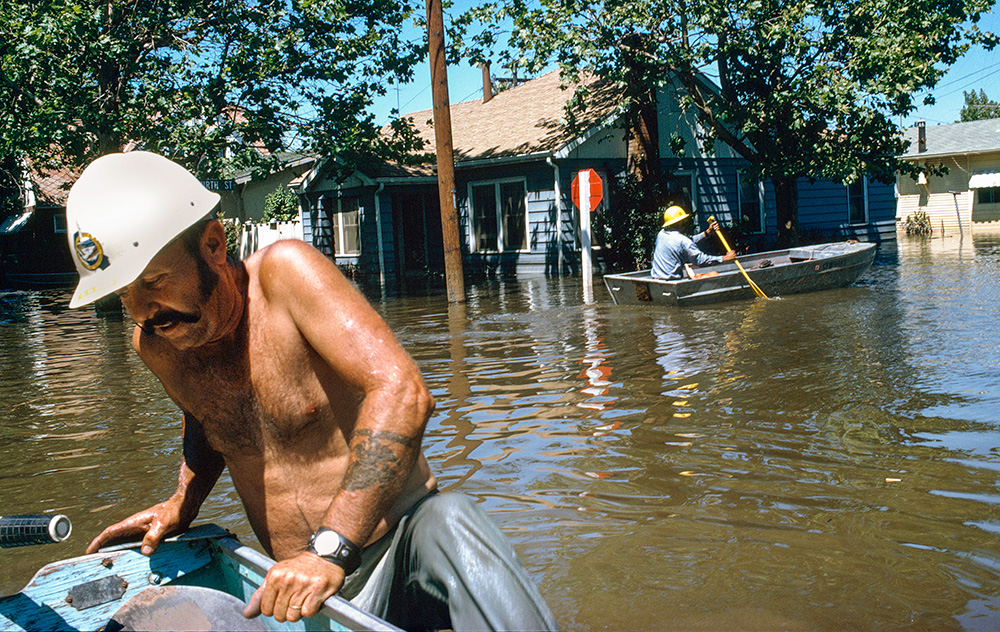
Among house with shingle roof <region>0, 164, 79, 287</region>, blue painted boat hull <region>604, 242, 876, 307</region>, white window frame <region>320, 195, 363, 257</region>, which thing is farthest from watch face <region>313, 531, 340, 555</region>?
house with shingle roof <region>0, 164, 79, 287</region>

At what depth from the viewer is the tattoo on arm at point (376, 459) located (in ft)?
6.57

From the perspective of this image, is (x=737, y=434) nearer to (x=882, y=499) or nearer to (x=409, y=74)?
(x=882, y=499)

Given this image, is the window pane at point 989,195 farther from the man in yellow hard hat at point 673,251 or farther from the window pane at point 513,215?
the man in yellow hard hat at point 673,251

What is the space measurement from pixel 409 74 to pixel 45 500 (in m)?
16.1

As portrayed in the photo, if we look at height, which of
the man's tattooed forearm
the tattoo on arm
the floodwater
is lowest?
the floodwater

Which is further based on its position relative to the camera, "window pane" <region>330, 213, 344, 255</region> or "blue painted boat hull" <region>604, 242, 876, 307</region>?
"window pane" <region>330, 213, 344, 255</region>

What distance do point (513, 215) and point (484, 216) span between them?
3.48 ft

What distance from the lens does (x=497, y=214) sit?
23438mm

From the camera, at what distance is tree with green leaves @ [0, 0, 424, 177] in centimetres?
1541

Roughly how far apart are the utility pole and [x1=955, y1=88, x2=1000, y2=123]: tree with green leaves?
320ft

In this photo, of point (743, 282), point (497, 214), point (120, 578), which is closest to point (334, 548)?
point (120, 578)

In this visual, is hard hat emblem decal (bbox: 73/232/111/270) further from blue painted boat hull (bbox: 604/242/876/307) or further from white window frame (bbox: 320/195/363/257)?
white window frame (bbox: 320/195/363/257)

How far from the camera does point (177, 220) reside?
6.71 feet

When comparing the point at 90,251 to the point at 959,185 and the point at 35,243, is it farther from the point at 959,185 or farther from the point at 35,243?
the point at 959,185
